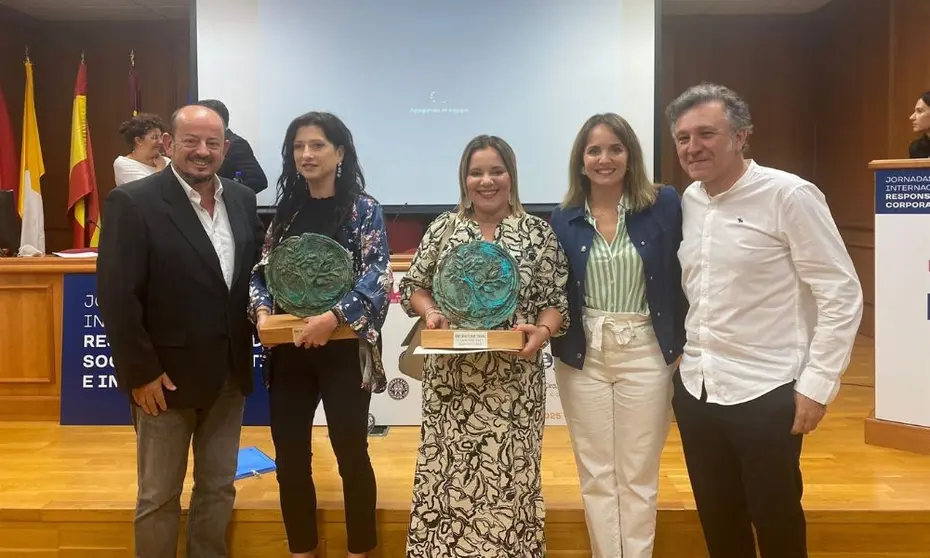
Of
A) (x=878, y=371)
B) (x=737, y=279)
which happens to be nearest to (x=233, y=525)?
(x=737, y=279)

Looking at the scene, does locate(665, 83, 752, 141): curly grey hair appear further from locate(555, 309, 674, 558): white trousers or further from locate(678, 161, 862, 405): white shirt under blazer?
locate(555, 309, 674, 558): white trousers

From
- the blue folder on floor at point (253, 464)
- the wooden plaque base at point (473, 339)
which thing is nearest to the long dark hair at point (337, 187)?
the wooden plaque base at point (473, 339)

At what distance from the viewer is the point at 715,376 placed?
1.76 meters

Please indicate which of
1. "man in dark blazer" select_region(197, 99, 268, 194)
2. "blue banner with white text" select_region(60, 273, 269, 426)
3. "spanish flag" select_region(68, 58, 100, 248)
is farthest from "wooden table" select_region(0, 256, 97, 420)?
"spanish flag" select_region(68, 58, 100, 248)

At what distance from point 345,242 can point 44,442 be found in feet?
7.96

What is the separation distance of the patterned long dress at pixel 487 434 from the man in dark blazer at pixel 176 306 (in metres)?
0.64

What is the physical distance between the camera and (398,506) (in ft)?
8.37

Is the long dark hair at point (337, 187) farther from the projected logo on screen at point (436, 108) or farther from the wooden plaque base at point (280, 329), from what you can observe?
the projected logo on screen at point (436, 108)

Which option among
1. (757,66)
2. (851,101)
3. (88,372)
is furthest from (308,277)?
(757,66)

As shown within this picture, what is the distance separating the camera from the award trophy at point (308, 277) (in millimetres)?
1979

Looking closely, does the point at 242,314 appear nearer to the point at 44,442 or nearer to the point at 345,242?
the point at 345,242

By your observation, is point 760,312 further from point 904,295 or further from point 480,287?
point 904,295

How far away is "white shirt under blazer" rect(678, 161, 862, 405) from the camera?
165 cm

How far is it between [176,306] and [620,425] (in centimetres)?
134
